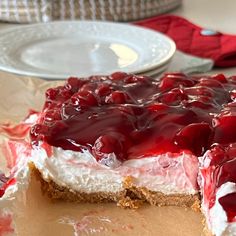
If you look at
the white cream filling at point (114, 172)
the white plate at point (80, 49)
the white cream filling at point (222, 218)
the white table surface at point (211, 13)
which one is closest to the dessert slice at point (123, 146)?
the white cream filling at point (114, 172)

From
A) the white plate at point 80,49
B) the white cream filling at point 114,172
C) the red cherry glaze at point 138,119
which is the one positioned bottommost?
the white plate at point 80,49

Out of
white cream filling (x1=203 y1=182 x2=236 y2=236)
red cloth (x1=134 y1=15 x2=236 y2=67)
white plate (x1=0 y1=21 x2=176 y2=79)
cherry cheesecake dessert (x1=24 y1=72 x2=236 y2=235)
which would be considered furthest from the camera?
red cloth (x1=134 y1=15 x2=236 y2=67)

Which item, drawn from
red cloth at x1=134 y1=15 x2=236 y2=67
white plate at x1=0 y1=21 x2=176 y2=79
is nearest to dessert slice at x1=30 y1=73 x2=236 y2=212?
white plate at x1=0 y1=21 x2=176 y2=79

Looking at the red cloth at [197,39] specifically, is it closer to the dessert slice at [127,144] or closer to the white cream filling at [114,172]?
the dessert slice at [127,144]

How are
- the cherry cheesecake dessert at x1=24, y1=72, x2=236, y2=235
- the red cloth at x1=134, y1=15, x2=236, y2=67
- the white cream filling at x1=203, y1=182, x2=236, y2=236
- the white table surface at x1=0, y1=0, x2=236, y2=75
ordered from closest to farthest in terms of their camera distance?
the white cream filling at x1=203, y1=182, x2=236, y2=236, the cherry cheesecake dessert at x1=24, y1=72, x2=236, y2=235, the red cloth at x1=134, y1=15, x2=236, y2=67, the white table surface at x1=0, y1=0, x2=236, y2=75

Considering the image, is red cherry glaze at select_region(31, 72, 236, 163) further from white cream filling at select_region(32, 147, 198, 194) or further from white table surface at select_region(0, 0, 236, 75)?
white table surface at select_region(0, 0, 236, 75)

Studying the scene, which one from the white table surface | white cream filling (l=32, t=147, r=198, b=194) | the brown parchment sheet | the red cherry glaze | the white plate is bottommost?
the white table surface

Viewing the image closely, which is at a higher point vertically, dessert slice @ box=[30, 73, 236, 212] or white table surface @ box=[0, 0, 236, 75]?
dessert slice @ box=[30, 73, 236, 212]
